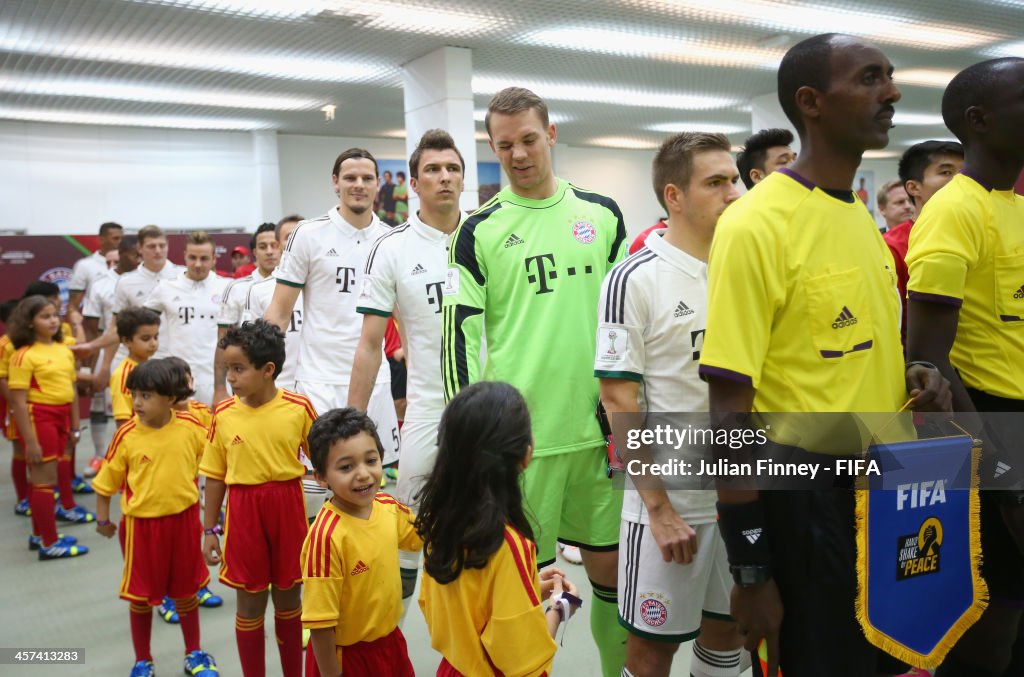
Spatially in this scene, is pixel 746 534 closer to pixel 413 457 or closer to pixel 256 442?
pixel 413 457

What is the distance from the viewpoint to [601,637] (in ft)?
8.10

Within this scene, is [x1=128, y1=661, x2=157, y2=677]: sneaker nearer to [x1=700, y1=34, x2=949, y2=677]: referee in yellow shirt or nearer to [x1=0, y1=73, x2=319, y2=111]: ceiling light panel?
[x1=700, y1=34, x2=949, y2=677]: referee in yellow shirt

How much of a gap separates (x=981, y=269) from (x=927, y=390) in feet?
2.18

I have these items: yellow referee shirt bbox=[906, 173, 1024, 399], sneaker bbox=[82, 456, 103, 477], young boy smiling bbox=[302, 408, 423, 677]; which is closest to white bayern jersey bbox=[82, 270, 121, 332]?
sneaker bbox=[82, 456, 103, 477]

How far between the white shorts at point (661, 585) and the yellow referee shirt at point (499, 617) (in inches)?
14.6

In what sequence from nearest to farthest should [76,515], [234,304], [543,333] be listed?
[543,333] → [234,304] → [76,515]

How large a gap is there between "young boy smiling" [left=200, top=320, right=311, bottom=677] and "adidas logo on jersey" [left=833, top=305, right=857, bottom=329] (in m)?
2.08

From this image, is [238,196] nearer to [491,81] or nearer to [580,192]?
[491,81]

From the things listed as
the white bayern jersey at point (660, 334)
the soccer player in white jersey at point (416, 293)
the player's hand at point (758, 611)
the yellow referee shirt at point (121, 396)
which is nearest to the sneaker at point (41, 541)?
the yellow referee shirt at point (121, 396)

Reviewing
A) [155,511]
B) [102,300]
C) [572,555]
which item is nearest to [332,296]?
[155,511]

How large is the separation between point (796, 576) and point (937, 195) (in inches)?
45.7

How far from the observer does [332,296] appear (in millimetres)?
3701

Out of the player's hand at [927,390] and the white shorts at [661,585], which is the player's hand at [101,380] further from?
the player's hand at [927,390]

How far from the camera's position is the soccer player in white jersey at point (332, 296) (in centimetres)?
365
